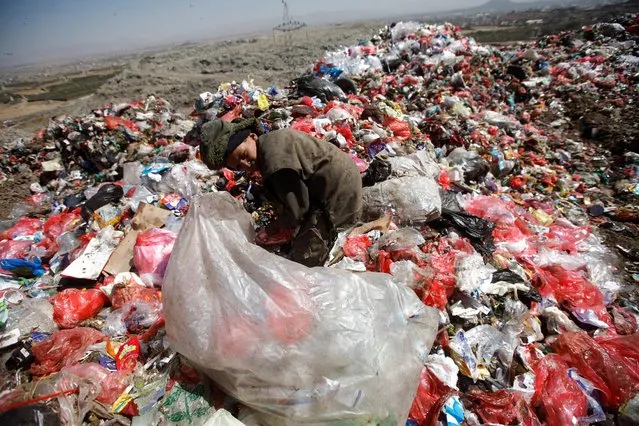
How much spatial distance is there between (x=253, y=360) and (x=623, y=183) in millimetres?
5489

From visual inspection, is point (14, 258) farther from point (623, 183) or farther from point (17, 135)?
point (17, 135)

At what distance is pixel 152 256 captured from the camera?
8.13 ft

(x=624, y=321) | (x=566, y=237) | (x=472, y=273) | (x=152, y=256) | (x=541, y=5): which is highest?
(x=541, y=5)

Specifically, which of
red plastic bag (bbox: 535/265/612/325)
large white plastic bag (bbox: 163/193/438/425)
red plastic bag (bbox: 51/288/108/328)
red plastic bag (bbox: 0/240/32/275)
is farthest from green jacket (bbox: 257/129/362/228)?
red plastic bag (bbox: 0/240/32/275)

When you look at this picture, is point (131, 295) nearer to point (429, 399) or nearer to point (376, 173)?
point (429, 399)

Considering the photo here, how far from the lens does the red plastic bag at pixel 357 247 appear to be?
2.57 meters

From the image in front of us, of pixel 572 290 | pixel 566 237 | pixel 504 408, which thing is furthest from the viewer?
pixel 566 237

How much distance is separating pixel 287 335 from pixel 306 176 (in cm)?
90

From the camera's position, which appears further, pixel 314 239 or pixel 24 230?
pixel 24 230

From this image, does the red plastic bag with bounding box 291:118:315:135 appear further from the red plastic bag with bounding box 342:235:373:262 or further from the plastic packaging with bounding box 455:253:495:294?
the plastic packaging with bounding box 455:253:495:294

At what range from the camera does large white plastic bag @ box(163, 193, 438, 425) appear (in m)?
1.34

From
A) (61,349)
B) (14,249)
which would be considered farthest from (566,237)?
(14,249)

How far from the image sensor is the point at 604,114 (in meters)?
6.14

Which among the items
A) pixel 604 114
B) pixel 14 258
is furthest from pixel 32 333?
pixel 604 114
